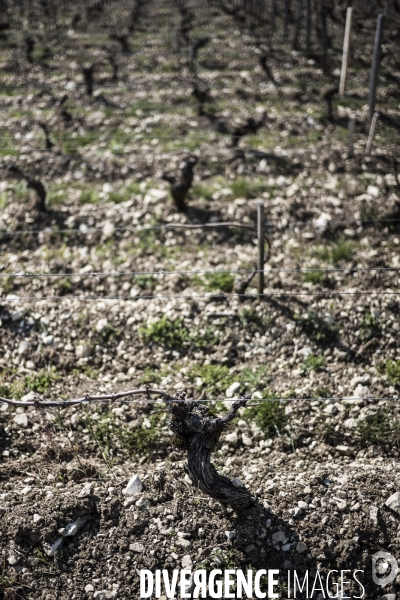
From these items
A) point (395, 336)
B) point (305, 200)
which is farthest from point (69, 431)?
point (305, 200)

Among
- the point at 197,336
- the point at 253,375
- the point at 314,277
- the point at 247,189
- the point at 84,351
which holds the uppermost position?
the point at 247,189

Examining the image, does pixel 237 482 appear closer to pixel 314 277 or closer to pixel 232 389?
pixel 232 389

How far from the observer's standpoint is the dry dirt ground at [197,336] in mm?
3711

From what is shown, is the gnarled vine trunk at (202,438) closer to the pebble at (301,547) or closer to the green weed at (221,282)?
the pebble at (301,547)

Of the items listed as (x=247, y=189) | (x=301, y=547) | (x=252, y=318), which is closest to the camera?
(x=301, y=547)

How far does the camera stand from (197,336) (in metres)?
5.36

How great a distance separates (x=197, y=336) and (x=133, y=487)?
177 cm

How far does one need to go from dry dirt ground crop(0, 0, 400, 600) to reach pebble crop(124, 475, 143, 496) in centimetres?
7

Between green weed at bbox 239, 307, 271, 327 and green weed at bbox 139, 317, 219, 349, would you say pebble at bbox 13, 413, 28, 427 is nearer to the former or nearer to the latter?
green weed at bbox 139, 317, 219, 349

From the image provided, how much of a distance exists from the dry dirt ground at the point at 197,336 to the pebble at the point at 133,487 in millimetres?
71

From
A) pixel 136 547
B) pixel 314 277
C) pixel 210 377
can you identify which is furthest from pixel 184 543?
pixel 314 277

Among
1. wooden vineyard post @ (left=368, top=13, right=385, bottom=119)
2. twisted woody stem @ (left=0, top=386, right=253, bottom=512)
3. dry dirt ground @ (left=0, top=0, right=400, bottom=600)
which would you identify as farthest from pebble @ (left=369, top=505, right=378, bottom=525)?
wooden vineyard post @ (left=368, top=13, right=385, bottom=119)

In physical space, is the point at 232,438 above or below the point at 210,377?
below

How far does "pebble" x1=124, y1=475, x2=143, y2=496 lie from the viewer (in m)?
3.98
